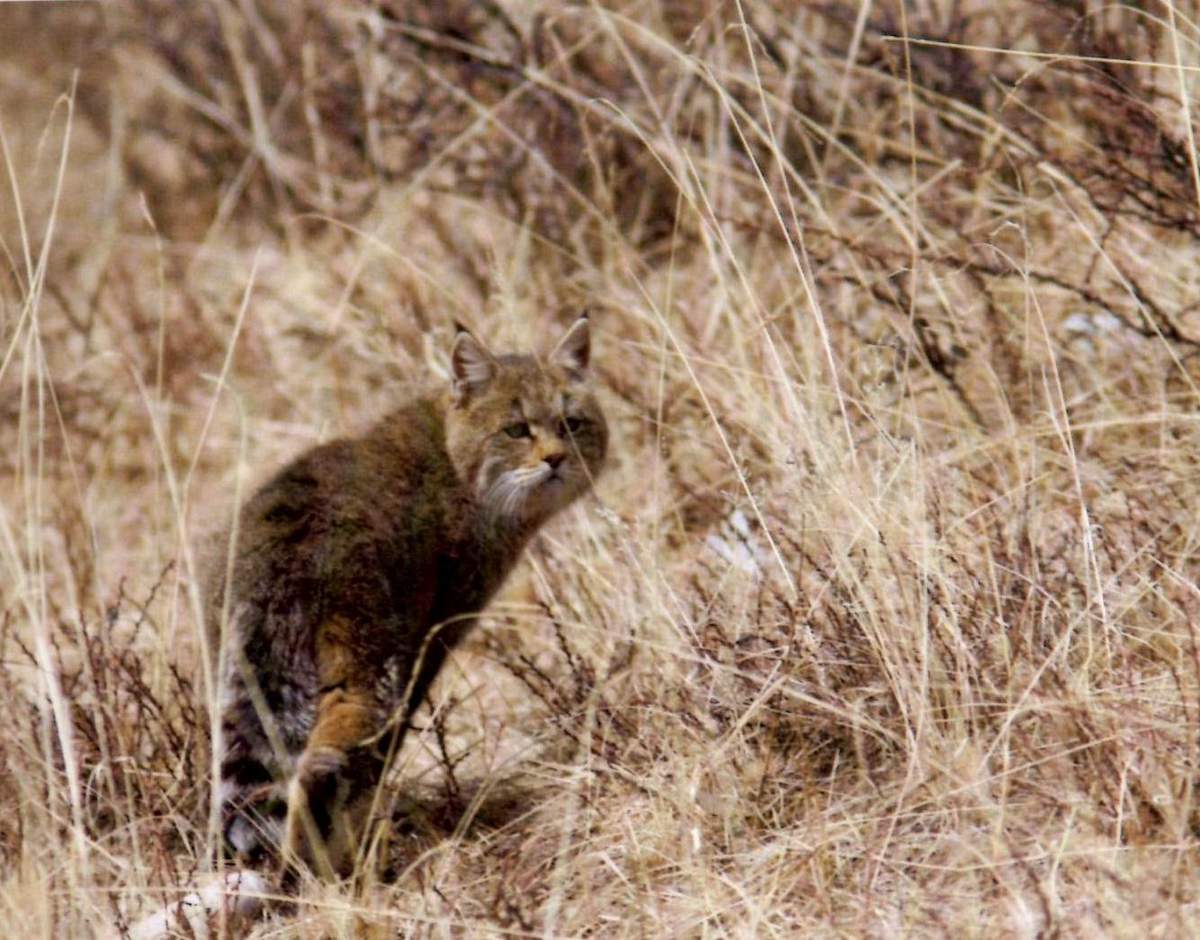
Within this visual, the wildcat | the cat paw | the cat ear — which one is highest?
the cat ear

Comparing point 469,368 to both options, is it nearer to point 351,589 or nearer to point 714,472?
point 351,589

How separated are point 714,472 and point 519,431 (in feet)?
2.92

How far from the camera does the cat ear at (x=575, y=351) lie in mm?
4273

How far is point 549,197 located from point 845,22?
3.89 feet

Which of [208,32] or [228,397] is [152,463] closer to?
[228,397]

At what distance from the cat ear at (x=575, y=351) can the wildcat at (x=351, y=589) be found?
0.20 metres

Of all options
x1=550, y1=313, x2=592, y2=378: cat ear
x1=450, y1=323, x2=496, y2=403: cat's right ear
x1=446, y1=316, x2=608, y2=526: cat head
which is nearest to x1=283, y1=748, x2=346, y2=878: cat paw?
x1=446, y1=316, x2=608, y2=526: cat head

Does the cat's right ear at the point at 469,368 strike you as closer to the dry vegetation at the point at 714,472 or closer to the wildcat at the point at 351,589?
the wildcat at the point at 351,589

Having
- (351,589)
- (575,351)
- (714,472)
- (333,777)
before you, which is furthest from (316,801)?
(714,472)

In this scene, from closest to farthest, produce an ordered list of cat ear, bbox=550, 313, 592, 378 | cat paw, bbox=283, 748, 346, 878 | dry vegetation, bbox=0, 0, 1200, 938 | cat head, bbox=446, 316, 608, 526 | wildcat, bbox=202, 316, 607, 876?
1. dry vegetation, bbox=0, 0, 1200, 938
2. cat paw, bbox=283, 748, 346, 878
3. wildcat, bbox=202, 316, 607, 876
4. cat head, bbox=446, 316, 608, 526
5. cat ear, bbox=550, 313, 592, 378

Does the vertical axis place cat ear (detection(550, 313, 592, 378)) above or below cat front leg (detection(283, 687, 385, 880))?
above

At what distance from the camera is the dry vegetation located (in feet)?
10.1

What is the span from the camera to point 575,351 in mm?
4340

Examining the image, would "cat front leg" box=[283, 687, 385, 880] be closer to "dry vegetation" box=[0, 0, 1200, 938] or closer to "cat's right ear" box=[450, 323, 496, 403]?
"dry vegetation" box=[0, 0, 1200, 938]
